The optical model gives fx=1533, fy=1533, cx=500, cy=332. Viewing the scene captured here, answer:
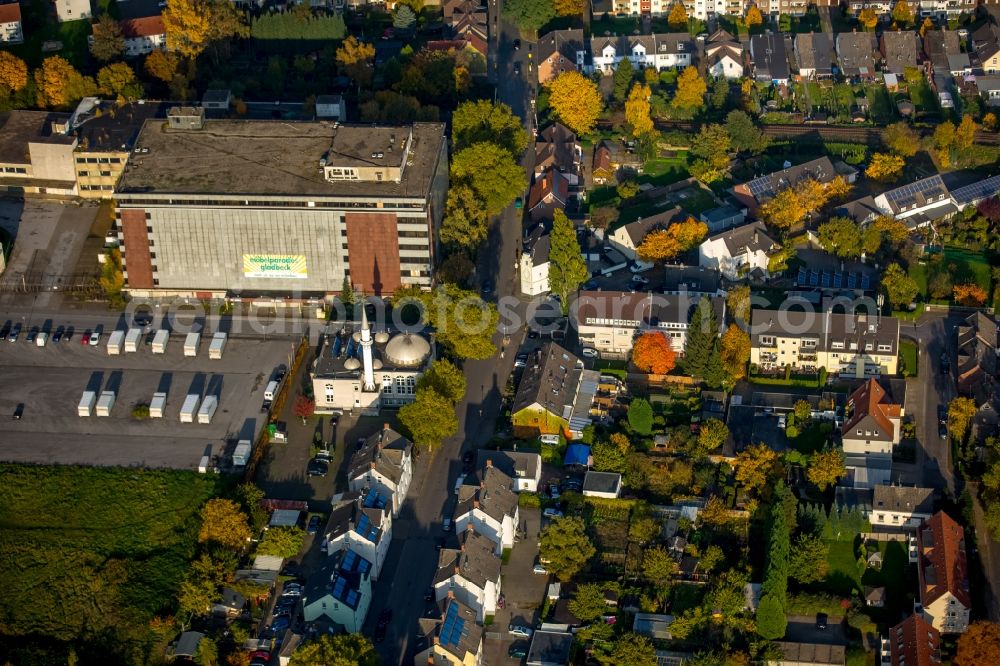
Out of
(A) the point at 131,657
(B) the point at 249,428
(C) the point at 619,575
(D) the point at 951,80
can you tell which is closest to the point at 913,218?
(D) the point at 951,80

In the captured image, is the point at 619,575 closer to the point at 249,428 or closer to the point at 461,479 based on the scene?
the point at 461,479

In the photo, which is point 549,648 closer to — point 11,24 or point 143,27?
point 143,27

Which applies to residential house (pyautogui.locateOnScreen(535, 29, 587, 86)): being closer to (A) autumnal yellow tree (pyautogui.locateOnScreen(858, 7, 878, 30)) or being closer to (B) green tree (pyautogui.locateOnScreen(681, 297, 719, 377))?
(A) autumnal yellow tree (pyautogui.locateOnScreen(858, 7, 878, 30))

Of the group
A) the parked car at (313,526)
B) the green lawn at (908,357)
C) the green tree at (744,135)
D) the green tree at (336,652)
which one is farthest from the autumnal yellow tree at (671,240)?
the green tree at (336,652)

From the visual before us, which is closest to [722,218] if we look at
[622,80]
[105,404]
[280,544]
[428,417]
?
[622,80]

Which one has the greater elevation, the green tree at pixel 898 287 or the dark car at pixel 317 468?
the green tree at pixel 898 287

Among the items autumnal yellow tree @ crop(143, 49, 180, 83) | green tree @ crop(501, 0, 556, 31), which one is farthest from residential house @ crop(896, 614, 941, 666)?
autumnal yellow tree @ crop(143, 49, 180, 83)

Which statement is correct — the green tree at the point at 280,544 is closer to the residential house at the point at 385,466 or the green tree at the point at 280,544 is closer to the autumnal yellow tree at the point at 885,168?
the residential house at the point at 385,466
